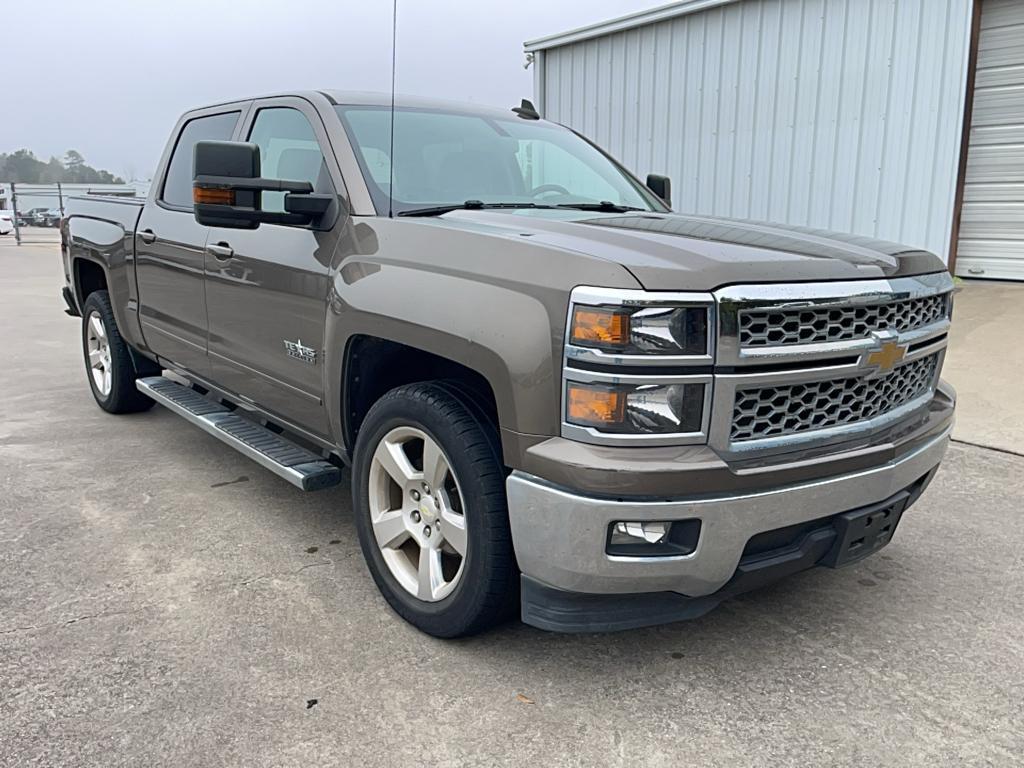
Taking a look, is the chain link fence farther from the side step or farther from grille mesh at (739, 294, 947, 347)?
grille mesh at (739, 294, 947, 347)

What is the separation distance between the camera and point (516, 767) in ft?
6.89

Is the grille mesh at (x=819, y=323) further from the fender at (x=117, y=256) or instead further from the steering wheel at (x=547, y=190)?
the fender at (x=117, y=256)

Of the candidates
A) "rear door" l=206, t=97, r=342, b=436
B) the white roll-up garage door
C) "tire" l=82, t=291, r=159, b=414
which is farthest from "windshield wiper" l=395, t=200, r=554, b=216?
the white roll-up garage door

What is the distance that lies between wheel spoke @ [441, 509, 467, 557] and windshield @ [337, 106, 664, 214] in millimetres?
1133

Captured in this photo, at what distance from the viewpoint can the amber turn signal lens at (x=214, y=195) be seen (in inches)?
115

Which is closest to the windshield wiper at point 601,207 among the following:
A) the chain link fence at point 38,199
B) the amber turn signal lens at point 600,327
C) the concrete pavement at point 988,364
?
the amber turn signal lens at point 600,327

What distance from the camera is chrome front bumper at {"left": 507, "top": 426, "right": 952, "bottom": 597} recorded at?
212 centimetres

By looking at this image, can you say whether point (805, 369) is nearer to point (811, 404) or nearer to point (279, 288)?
point (811, 404)

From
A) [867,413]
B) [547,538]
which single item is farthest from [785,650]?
[547,538]

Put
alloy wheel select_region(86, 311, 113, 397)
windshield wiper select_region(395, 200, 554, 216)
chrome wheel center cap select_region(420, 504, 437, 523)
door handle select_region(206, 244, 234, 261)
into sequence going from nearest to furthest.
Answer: chrome wheel center cap select_region(420, 504, 437, 523) < windshield wiper select_region(395, 200, 554, 216) < door handle select_region(206, 244, 234, 261) < alloy wheel select_region(86, 311, 113, 397)

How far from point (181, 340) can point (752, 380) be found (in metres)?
3.22

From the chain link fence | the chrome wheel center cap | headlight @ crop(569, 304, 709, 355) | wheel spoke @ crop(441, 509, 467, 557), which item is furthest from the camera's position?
the chain link fence

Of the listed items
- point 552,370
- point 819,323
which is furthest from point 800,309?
point 552,370

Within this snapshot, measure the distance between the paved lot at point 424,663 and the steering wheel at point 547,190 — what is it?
1669 millimetres
